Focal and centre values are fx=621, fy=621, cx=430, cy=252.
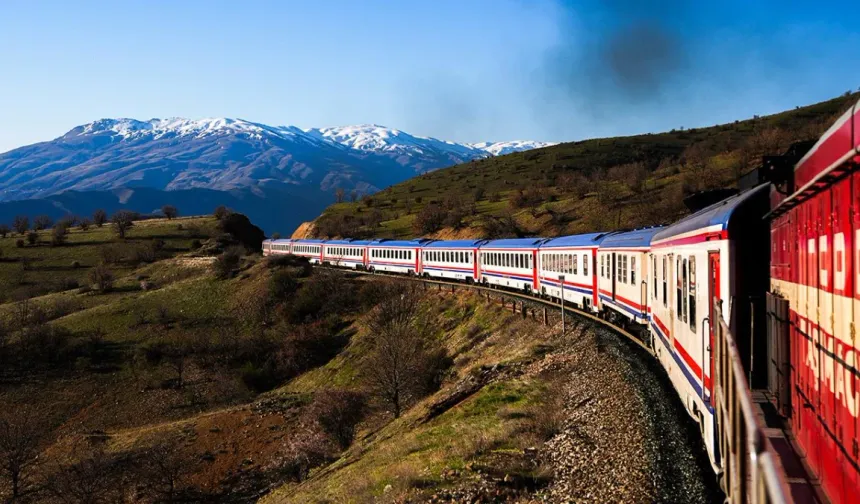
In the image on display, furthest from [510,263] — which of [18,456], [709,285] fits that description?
[709,285]

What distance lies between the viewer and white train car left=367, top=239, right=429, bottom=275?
54.9 m

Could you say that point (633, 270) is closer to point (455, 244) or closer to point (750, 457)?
point (750, 457)

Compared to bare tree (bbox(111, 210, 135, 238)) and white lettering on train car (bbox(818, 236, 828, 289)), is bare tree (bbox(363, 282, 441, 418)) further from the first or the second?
bare tree (bbox(111, 210, 135, 238))

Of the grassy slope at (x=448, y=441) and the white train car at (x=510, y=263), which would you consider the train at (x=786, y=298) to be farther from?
the white train car at (x=510, y=263)

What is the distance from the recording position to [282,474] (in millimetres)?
27391

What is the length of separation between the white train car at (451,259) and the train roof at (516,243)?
199cm

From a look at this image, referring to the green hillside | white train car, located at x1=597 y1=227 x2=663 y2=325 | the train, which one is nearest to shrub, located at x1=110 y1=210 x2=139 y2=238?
the green hillside

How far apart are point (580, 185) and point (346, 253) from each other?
35558 millimetres

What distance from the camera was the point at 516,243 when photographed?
38.0 metres

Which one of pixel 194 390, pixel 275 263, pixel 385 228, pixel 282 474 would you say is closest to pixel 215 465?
pixel 282 474

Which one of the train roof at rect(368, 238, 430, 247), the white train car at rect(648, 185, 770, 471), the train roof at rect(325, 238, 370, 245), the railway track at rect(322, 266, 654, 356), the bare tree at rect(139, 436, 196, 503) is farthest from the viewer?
the train roof at rect(325, 238, 370, 245)

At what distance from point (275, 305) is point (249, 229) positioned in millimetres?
70604

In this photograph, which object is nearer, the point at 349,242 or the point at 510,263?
the point at 510,263

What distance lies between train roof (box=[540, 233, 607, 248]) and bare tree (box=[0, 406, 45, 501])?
29.7 metres
